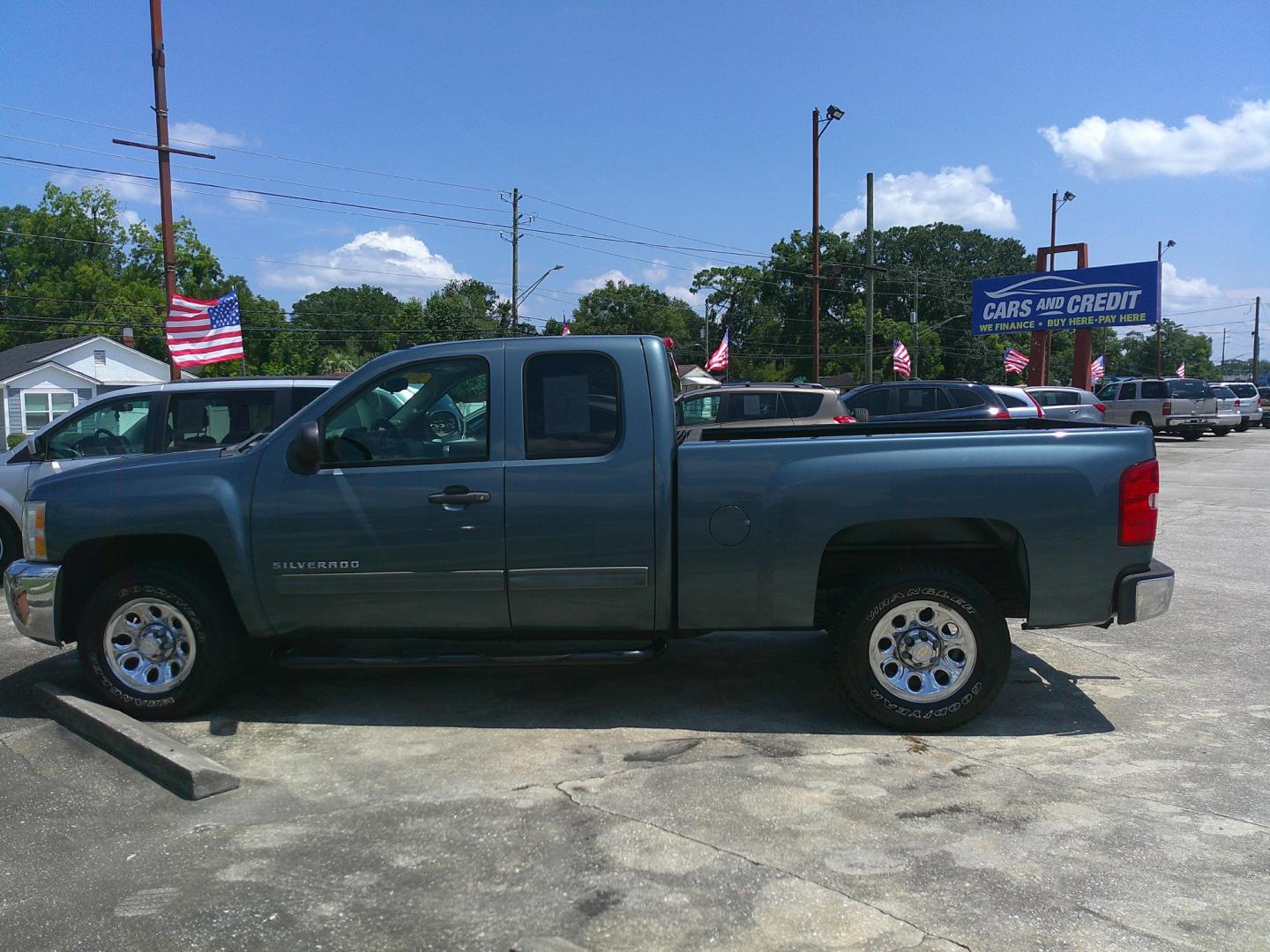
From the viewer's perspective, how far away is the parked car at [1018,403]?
678 inches

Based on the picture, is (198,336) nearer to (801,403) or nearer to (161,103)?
(161,103)

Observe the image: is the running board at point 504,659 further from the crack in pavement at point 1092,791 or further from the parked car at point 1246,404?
the parked car at point 1246,404

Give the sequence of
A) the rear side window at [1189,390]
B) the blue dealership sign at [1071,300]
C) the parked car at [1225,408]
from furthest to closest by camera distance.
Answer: the blue dealership sign at [1071,300]
the parked car at [1225,408]
the rear side window at [1189,390]

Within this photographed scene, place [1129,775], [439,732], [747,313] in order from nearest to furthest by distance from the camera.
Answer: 1. [1129,775]
2. [439,732]
3. [747,313]

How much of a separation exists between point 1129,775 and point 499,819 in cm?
280

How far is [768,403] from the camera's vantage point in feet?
45.5

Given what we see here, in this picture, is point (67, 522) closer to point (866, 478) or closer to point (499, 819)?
point (499, 819)

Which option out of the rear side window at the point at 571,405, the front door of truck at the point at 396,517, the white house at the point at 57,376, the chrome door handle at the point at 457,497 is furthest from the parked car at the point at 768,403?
the white house at the point at 57,376

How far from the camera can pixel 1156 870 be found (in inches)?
132

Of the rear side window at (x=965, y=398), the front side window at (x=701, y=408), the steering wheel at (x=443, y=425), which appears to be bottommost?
the steering wheel at (x=443, y=425)

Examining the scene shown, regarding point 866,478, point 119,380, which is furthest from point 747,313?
point 866,478

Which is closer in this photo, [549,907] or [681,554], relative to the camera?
[549,907]

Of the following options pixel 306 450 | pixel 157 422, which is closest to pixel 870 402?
pixel 157 422

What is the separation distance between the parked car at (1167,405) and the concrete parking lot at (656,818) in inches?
1115
